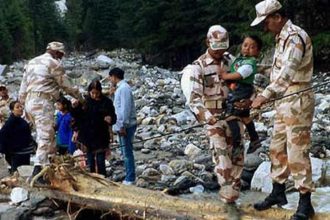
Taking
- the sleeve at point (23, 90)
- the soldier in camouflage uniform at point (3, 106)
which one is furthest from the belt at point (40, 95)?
the soldier in camouflage uniform at point (3, 106)

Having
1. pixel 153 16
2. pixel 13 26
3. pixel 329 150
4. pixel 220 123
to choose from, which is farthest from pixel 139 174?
pixel 13 26

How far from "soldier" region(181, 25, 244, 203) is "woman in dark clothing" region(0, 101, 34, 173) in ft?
11.7

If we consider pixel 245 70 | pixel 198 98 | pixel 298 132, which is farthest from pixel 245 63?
pixel 298 132

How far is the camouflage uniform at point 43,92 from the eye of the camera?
8.04 m

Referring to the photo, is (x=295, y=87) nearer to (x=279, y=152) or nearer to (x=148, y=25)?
(x=279, y=152)

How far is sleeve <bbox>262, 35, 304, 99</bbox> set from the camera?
557cm

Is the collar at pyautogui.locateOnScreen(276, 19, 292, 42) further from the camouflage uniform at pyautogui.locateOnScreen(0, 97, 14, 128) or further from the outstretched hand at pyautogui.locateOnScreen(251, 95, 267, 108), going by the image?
the camouflage uniform at pyautogui.locateOnScreen(0, 97, 14, 128)

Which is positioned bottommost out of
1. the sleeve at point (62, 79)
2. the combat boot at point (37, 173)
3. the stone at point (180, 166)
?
the stone at point (180, 166)

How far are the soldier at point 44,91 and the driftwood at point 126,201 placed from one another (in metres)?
0.42

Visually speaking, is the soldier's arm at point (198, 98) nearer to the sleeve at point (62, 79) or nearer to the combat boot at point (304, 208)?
the combat boot at point (304, 208)

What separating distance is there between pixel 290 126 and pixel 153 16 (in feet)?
156

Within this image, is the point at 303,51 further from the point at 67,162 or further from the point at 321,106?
the point at 321,106

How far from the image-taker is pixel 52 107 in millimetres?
8258

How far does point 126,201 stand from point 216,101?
5.17 ft
